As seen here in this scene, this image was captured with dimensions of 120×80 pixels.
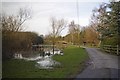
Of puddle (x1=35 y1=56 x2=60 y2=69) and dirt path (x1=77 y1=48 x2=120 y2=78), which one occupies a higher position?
dirt path (x1=77 y1=48 x2=120 y2=78)

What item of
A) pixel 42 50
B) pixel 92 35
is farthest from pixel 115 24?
pixel 92 35

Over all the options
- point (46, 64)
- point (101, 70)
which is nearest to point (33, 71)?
point (101, 70)

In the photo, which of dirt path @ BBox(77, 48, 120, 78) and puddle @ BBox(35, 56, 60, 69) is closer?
dirt path @ BBox(77, 48, 120, 78)

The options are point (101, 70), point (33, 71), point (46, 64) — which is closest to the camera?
point (33, 71)

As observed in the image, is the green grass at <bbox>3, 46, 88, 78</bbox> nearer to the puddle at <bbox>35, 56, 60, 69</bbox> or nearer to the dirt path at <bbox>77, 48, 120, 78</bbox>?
the puddle at <bbox>35, 56, 60, 69</bbox>

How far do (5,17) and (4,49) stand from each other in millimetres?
1593

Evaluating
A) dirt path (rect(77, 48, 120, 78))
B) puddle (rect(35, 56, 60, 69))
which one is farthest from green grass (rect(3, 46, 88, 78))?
dirt path (rect(77, 48, 120, 78))

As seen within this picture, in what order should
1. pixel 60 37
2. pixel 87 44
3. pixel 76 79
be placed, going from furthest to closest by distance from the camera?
pixel 87 44, pixel 60 37, pixel 76 79

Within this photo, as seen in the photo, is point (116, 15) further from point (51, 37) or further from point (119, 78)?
point (119, 78)

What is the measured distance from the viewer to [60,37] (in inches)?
1314

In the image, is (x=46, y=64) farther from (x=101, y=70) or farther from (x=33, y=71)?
(x=101, y=70)

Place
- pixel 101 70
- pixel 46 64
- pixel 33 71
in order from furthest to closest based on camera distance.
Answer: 1. pixel 46 64
2. pixel 101 70
3. pixel 33 71

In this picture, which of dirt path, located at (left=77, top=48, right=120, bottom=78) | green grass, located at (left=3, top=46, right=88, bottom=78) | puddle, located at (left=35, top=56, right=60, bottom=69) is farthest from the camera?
puddle, located at (left=35, top=56, right=60, bottom=69)

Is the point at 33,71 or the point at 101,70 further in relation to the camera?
the point at 101,70
